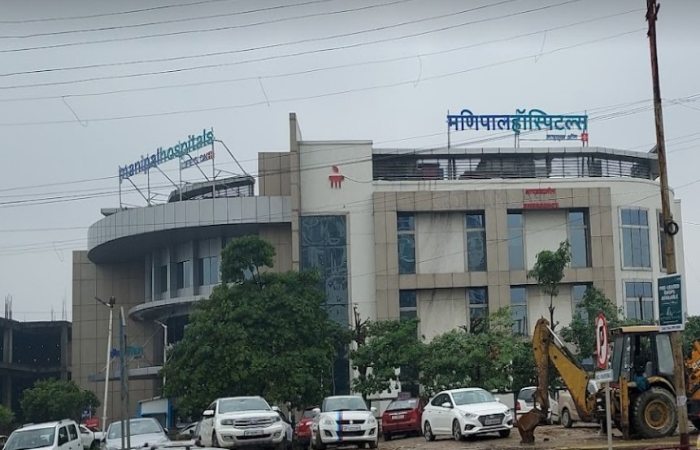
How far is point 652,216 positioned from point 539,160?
8217 mm

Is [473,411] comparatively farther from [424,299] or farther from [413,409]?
[424,299]

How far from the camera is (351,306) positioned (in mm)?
63781

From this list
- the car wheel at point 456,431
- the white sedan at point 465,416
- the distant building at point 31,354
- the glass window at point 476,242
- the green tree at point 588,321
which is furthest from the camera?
the distant building at point 31,354

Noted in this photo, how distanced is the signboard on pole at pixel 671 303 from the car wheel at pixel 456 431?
9821mm

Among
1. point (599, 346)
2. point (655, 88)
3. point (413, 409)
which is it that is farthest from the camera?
point (413, 409)

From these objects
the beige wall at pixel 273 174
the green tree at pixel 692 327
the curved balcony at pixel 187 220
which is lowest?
the green tree at pixel 692 327

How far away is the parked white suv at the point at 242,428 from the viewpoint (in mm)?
25484

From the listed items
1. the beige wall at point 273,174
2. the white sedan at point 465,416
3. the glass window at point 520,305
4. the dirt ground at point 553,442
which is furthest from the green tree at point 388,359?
the beige wall at point 273,174

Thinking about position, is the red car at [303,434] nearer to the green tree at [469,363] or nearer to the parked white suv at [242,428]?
the parked white suv at [242,428]

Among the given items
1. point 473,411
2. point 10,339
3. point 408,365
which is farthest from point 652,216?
point 10,339

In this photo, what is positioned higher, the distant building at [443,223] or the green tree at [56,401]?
the distant building at [443,223]

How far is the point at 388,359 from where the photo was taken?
48.8 m

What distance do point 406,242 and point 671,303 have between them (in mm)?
45367

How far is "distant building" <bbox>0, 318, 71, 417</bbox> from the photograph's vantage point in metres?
92.8
